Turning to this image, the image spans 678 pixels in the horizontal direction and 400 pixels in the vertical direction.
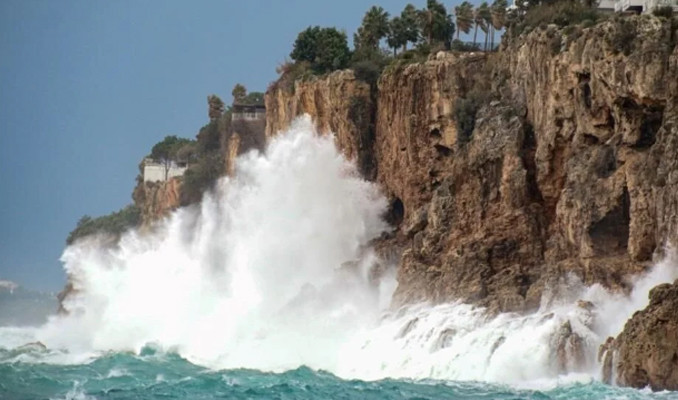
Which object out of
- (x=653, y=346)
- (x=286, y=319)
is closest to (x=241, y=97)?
(x=286, y=319)

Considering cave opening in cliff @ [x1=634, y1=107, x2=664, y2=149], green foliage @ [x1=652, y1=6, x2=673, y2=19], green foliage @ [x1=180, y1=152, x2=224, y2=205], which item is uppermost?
green foliage @ [x1=180, y1=152, x2=224, y2=205]

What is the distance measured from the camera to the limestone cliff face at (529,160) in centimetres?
3978

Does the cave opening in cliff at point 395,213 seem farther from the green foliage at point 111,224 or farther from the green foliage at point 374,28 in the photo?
the green foliage at point 111,224

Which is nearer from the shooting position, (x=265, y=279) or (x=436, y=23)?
(x=265, y=279)

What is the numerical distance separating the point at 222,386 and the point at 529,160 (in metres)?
11.7

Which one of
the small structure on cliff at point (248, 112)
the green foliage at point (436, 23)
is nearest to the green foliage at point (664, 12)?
the green foliage at point (436, 23)

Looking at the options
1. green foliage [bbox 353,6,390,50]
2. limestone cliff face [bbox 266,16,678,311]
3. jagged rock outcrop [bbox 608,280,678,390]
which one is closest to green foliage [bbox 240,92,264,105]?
green foliage [bbox 353,6,390,50]

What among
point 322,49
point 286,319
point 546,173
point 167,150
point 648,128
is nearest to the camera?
point 648,128

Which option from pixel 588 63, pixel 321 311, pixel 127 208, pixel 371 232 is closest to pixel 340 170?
pixel 371 232

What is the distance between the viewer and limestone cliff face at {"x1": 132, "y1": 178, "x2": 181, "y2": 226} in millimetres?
78188

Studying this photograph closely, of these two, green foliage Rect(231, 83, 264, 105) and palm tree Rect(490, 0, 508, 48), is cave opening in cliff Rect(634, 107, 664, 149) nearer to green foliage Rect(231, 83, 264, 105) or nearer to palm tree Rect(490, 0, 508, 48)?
palm tree Rect(490, 0, 508, 48)

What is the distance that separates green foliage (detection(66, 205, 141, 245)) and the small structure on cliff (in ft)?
40.5

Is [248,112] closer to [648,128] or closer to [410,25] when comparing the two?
[410,25]

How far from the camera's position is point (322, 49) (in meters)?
65.0
